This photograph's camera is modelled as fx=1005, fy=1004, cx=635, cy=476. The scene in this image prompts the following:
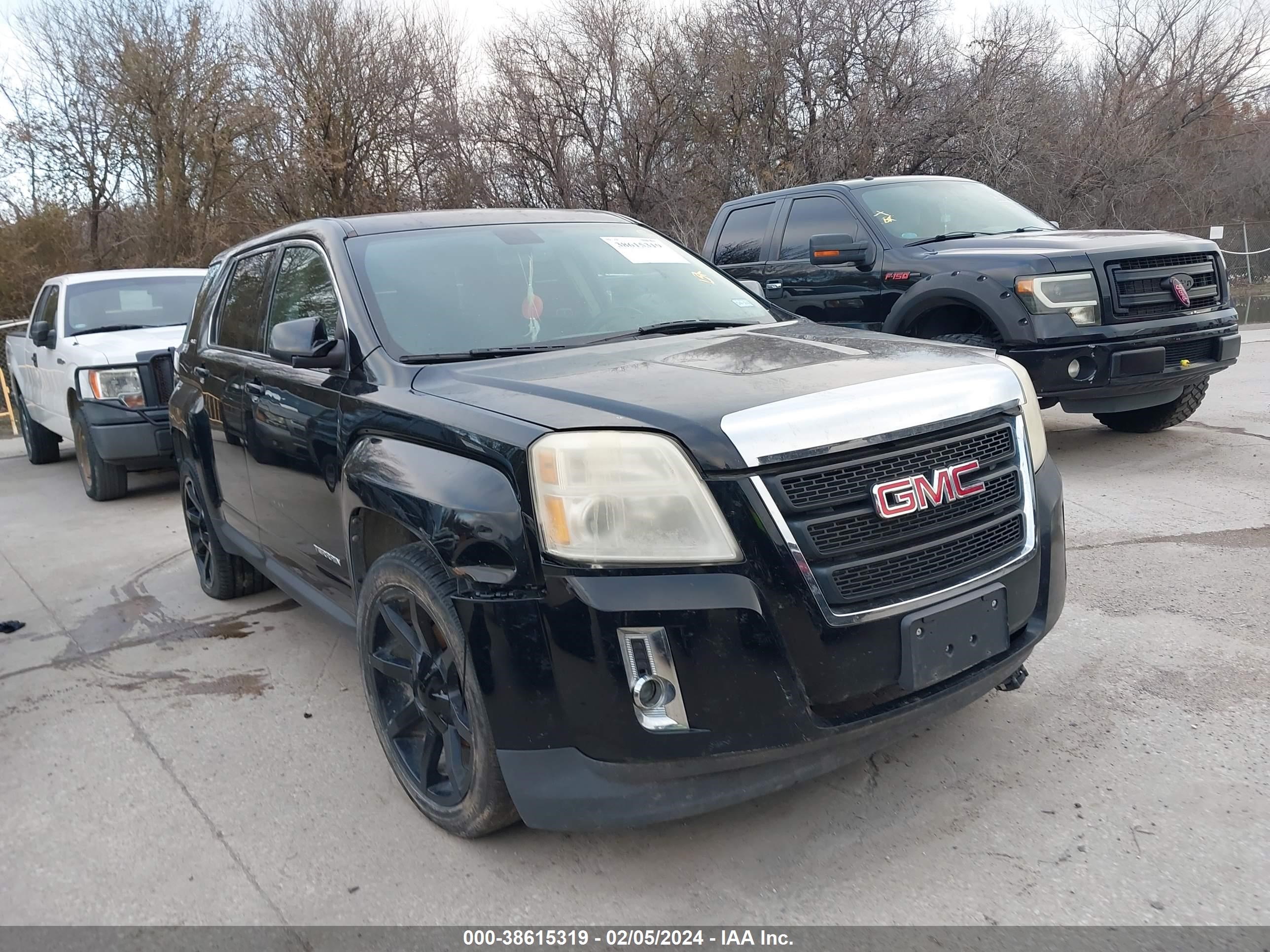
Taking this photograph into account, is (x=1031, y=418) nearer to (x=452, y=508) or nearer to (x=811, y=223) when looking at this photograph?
(x=452, y=508)

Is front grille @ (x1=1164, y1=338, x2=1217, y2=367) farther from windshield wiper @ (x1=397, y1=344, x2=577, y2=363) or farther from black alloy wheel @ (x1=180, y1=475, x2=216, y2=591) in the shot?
black alloy wheel @ (x1=180, y1=475, x2=216, y2=591)

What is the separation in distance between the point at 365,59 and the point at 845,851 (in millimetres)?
24722

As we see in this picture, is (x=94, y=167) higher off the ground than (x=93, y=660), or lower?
higher

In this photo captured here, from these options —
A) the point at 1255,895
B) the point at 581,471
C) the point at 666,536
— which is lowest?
the point at 1255,895

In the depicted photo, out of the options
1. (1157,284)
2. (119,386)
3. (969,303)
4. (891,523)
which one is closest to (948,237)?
(969,303)

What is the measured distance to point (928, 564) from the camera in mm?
2488

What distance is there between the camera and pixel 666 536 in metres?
2.30

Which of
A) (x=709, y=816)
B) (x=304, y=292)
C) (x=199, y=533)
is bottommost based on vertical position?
(x=709, y=816)

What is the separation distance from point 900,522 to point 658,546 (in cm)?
61

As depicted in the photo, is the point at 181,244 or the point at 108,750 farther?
the point at 181,244

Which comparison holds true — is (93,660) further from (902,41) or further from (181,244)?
(902,41)

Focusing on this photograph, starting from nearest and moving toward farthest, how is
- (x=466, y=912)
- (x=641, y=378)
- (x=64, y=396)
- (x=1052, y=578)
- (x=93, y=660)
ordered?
1. (x=466, y=912)
2. (x=641, y=378)
3. (x=1052, y=578)
4. (x=93, y=660)
5. (x=64, y=396)

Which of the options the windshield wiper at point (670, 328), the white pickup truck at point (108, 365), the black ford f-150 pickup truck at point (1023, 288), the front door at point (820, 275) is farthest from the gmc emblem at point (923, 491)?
the white pickup truck at point (108, 365)

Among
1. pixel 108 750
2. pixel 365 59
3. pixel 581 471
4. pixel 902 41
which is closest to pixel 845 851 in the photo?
pixel 581 471
